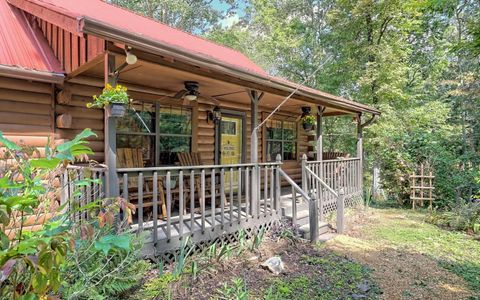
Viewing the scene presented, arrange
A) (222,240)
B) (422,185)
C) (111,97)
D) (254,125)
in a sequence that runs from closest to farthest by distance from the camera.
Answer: (111,97)
(222,240)
(254,125)
(422,185)

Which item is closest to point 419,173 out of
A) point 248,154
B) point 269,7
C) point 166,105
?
point 248,154

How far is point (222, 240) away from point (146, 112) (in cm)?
279

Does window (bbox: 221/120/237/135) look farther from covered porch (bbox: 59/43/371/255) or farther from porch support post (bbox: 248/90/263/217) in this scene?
porch support post (bbox: 248/90/263/217)

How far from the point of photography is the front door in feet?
25.6

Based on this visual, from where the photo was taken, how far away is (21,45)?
4.45 metres

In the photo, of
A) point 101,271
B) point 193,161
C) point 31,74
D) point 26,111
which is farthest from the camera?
point 193,161

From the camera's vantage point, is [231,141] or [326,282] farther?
[231,141]

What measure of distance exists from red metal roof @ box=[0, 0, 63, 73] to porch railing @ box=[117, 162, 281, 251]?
192 centimetres

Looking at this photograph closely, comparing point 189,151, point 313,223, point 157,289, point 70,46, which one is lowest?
point 157,289

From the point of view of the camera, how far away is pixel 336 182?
7742mm

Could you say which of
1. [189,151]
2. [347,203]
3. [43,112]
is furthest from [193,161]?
[347,203]

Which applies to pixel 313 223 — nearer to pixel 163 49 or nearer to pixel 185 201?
pixel 185 201

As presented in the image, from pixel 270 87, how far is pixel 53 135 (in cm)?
350

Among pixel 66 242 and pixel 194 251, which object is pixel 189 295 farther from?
pixel 66 242
